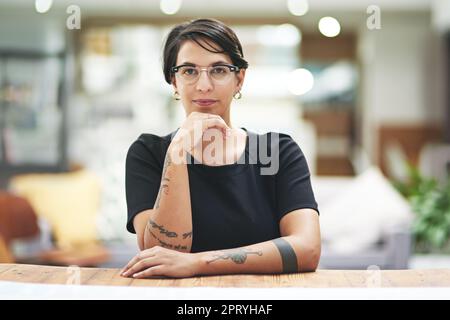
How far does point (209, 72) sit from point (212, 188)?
7.0 inches

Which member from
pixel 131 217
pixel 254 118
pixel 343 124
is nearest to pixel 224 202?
pixel 131 217

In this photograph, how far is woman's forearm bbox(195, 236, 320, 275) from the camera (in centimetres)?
99

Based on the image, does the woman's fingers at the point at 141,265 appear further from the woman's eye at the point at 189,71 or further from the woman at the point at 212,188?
the woman's eye at the point at 189,71

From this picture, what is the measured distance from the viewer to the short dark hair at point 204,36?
3.36 ft

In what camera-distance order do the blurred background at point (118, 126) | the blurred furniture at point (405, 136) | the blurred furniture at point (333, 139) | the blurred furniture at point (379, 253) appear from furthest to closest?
1. the blurred furniture at point (333, 139)
2. the blurred furniture at point (405, 136)
3. the blurred furniture at point (379, 253)
4. the blurred background at point (118, 126)

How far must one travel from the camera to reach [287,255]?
1.01 m

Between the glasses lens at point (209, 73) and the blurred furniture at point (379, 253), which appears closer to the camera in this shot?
the glasses lens at point (209, 73)

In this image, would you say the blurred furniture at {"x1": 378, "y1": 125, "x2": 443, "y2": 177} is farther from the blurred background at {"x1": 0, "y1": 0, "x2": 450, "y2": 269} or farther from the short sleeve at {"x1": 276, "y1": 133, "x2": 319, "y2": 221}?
the short sleeve at {"x1": 276, "y1": 133, "x2": 319, "y2": 221}

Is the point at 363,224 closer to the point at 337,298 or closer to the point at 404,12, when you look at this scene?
the point at 337,298

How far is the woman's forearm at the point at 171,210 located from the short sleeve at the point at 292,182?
151 mm

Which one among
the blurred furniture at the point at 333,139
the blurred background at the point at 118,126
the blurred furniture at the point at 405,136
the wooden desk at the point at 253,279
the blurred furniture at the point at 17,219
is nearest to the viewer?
the wooden desk at the point at 253,279

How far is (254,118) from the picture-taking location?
1.36m

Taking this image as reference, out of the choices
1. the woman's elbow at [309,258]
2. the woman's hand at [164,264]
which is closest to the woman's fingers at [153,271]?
the woman's hand at [164,264]
